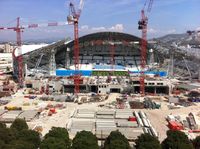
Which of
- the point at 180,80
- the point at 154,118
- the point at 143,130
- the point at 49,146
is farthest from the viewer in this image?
the point at 180,80

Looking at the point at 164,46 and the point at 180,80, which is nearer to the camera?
the point at 180,80

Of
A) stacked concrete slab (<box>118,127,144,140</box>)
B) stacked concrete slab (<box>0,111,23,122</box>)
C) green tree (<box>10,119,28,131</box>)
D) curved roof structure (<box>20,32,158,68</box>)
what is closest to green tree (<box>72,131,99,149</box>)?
stacked concrete slab (<box>118,127,144,140</box>)

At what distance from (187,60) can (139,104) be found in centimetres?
2998

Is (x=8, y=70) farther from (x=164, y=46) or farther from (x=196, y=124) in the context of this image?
(x=196, y=124)

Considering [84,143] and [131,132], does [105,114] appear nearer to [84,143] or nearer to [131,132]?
[131,132]

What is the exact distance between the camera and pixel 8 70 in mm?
82938

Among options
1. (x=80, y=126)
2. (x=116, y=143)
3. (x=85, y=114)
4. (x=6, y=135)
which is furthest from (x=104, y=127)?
(x=6, y=135)

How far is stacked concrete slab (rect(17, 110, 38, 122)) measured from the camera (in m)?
36.8

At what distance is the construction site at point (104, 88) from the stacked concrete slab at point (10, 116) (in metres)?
0.12

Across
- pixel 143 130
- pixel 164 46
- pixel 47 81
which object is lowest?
pixel 143 130

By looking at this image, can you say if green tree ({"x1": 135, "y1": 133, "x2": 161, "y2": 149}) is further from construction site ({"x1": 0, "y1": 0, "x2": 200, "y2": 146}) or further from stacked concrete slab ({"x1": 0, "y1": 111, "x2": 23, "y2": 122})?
stacked concrete slab ({"x1": 0, "y1": 111, "x2": 23, "y2": 122})

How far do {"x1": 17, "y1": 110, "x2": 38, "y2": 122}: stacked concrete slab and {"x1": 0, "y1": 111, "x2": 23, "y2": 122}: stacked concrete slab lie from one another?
590 millimetres

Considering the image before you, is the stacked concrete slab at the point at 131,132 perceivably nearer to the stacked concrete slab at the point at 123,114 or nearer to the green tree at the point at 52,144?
the stacked concrete slab at the point at 123,114

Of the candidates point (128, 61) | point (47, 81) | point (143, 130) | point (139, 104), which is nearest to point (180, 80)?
point (128, 61)
